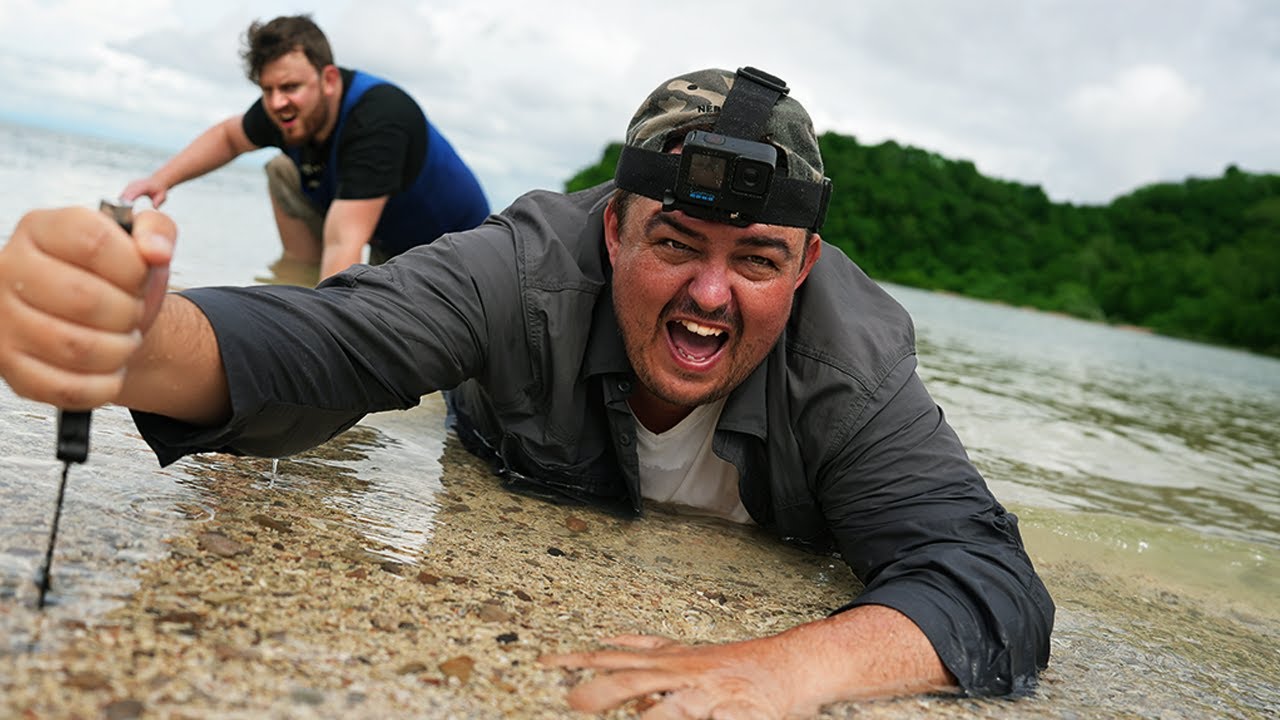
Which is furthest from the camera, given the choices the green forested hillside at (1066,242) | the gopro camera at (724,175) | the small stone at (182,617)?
the green forested hillside at (1066,242)

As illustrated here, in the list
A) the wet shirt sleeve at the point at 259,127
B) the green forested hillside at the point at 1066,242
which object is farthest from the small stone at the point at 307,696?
the green forested hillside at the point at 1066,242

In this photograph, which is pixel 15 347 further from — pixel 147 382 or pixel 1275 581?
pixel 1275 581

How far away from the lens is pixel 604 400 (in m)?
2.89

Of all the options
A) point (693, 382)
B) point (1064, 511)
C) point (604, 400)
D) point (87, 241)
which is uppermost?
point (87, 241)

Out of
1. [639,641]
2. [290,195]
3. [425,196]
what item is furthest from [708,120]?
[290,195]

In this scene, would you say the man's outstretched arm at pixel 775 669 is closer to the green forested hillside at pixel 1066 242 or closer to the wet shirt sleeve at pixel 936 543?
the wet shirt sleeve at pixel 936 543

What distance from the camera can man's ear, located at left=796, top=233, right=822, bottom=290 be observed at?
2.89 m

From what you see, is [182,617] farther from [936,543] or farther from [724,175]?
[936,543]

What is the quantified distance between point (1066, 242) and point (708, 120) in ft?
260

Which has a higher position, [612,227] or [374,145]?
[374,145]

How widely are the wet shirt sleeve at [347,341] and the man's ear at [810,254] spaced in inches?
35.1

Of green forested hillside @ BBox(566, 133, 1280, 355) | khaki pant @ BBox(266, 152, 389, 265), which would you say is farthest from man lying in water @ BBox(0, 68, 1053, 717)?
green forested hillside @ BBox(566, 133, 1280, 355)

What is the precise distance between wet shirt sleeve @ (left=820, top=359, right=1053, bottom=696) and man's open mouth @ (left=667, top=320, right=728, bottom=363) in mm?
472

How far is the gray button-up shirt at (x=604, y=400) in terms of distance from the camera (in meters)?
2.22
